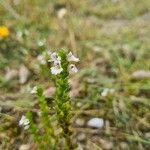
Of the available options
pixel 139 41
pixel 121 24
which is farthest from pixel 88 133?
pixel 121 24

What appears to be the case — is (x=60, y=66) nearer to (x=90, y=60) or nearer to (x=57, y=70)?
(x=57, y=70)

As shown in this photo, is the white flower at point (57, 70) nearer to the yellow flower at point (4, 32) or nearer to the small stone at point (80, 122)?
the small stone at point (80, 122)

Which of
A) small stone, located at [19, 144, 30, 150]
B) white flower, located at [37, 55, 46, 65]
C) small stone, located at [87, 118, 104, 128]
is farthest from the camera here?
white flower, located at [37, 55, 46, 65]

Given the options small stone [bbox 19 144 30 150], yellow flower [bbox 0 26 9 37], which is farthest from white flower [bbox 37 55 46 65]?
small stone [bbox 19 144 30 150]

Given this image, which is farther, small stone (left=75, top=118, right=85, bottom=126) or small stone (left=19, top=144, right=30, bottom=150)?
small stone (left=75, top=118, right=85, bottom=126)

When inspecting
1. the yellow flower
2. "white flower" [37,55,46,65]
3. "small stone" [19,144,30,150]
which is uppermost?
the yellow flower

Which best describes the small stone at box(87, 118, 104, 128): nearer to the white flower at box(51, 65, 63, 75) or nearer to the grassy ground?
the grassy ground

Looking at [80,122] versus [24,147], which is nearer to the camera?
[24,147]

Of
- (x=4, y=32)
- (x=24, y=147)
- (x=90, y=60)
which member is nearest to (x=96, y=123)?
(x=24, y=147)

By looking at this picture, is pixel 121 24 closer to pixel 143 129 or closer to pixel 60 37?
pixel 60 37
